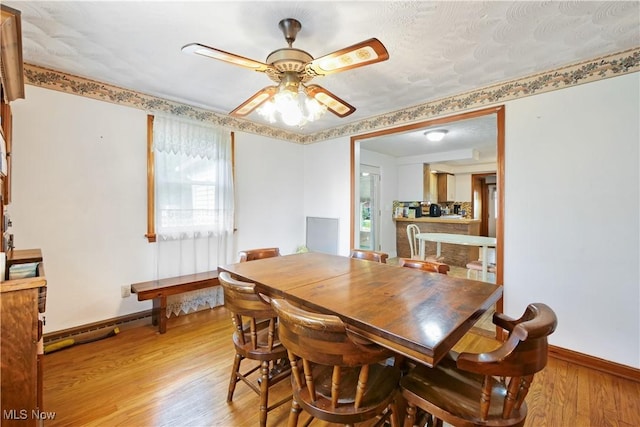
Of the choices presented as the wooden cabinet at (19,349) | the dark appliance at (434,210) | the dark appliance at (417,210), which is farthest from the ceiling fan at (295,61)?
the dark appliance at (434,210)

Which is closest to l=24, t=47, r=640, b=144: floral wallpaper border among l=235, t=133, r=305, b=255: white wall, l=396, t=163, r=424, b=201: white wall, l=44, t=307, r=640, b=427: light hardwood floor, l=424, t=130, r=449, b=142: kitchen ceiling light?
l=235, t=133, r=305, b=255: white wall

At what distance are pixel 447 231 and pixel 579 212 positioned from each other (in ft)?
11.7

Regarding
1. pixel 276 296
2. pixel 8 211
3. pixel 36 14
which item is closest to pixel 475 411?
pixel 276 296

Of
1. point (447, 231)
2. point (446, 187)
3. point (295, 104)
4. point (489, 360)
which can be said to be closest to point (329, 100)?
point (295, 104)

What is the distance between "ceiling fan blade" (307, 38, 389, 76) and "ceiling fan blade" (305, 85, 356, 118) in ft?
0.66

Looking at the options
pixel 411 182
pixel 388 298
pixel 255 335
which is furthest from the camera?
pixel 411 182

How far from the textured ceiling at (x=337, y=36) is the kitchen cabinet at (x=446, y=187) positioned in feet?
15.2

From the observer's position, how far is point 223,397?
183 centimetres

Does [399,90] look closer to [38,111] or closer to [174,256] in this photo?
[174,256]

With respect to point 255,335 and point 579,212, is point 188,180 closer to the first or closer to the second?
point 255,335

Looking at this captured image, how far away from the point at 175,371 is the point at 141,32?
2408 mm

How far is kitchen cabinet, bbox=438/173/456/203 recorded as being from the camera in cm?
697

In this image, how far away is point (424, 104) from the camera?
3076 millimetres

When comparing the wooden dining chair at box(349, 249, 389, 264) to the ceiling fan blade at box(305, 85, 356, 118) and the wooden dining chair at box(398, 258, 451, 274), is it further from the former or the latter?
the ceiling fan blade at box(305, 85, 356, 118)
